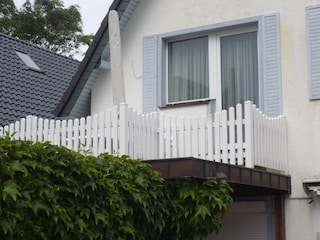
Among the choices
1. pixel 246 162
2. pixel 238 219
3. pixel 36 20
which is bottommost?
pixel 238 219

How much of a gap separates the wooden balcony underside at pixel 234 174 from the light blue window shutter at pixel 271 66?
1272 mm

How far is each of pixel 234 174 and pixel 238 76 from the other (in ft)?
9.52

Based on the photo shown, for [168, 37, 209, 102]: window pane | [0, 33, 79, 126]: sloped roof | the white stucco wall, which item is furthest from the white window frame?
[0, 33, 79, 126]: sloped roof

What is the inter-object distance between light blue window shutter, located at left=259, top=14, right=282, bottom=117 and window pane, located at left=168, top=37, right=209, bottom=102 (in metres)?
1.13

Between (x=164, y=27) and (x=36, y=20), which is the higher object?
(x=36, y=20)

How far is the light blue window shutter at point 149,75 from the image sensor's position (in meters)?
12.5

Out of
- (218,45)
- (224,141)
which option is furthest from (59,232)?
(218,45)

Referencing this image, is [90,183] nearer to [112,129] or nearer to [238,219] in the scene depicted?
[112,129]

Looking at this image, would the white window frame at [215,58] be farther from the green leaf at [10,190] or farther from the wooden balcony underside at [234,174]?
the green leaf at [10,190]

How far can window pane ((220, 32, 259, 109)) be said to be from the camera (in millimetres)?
11867

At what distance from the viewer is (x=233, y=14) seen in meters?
12.1

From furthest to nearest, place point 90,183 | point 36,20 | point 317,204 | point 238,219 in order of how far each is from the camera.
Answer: point 36,20
point 238,219
point 317,204
point 90,183

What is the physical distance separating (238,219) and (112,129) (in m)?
3.20

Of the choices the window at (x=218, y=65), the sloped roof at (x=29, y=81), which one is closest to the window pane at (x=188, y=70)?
the window at (x=218, y=65)
